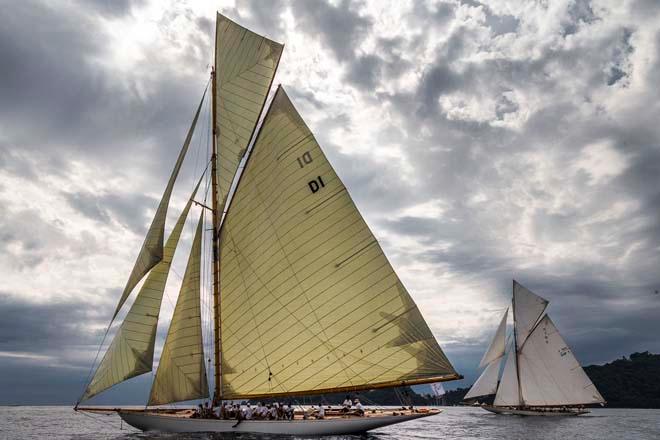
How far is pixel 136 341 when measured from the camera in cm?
3180

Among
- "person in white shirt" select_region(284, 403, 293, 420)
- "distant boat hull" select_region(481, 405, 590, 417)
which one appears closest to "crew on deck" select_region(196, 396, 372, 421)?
"person in white shirt" select_region(284, 403, 293, 420)

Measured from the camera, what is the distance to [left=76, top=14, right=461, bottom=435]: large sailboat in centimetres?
3023

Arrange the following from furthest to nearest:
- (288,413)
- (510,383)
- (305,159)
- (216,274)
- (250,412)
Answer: (510,383) → (216,274) → (305,159) → (288,413) → (250,412)

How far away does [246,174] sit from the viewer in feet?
109

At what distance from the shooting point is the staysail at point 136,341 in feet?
104

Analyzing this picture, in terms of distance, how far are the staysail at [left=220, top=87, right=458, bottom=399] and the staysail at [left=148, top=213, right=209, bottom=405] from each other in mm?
1417

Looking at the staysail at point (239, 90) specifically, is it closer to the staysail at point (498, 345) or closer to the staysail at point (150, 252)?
the staysail at point (150, 252)

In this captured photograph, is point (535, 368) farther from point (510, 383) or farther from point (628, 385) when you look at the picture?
point (628, 385)

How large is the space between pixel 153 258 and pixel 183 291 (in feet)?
9.05

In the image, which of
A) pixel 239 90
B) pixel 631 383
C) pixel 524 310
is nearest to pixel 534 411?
pixel 524 310

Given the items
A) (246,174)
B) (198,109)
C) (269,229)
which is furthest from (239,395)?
(198,109)

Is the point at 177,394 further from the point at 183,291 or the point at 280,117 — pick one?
the point at 280,117

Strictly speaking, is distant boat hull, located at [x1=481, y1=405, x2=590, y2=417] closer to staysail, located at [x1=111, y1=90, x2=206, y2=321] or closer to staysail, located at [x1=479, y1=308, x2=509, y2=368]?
staysail, located at [x1=479, y1=308, x2=509, y2=368]

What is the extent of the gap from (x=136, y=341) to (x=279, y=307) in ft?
27.5
